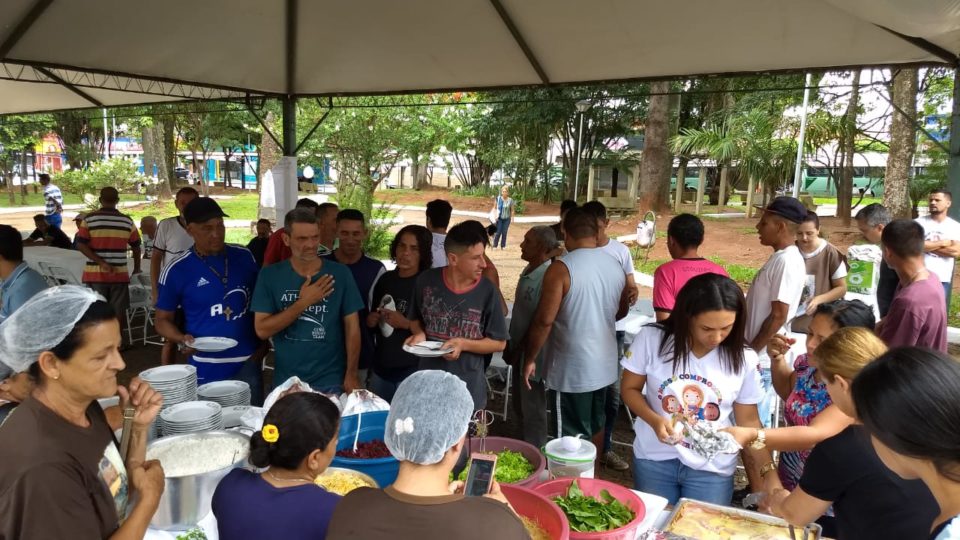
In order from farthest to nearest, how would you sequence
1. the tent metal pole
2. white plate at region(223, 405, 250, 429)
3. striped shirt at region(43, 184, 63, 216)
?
1. striped shirt at region(43, 184, 63, 216)
2. the tent metal pole
3. white plate at region(223, 405, 250, 429)

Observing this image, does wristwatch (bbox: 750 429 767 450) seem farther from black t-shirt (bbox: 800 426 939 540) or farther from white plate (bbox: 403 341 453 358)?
white plate (bbox: 403 341 453 358)

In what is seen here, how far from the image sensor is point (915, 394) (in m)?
1.13

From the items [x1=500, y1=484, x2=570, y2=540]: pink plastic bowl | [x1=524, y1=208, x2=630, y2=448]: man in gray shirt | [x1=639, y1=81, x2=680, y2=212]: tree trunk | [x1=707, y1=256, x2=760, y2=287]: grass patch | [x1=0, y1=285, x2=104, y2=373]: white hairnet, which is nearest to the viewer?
[x1=0, y1=285, x2=104, y2=373]: white hairnet

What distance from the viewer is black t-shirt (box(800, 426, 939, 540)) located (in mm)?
1486

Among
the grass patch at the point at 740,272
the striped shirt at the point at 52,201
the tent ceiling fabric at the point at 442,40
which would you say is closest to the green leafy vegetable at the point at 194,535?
the tent ceiling fabric at the point at 442,40

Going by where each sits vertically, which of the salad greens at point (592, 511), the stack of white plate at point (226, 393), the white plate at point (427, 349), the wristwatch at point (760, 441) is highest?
the white plate at point (427, 349)

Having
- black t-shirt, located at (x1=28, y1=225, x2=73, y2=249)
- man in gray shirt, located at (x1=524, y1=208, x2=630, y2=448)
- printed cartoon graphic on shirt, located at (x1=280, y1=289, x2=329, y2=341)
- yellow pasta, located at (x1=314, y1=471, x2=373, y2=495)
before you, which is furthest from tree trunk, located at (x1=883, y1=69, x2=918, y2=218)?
black t-shirt, located at (x1=28, y1=225, x2=73, y2=249)

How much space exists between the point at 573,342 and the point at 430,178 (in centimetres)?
3357

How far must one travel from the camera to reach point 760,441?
2.10m

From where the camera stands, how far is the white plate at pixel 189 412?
211cm

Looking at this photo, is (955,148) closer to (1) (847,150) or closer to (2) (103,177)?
(1) (847,150)

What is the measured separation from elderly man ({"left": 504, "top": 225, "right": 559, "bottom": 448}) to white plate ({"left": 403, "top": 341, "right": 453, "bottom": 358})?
114cm

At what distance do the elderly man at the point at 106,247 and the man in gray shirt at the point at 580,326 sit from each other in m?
5.03

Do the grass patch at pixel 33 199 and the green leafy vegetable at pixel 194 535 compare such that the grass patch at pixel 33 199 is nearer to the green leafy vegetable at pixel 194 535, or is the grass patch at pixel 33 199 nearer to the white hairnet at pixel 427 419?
the green leafy vegetable at pixel 194 535
